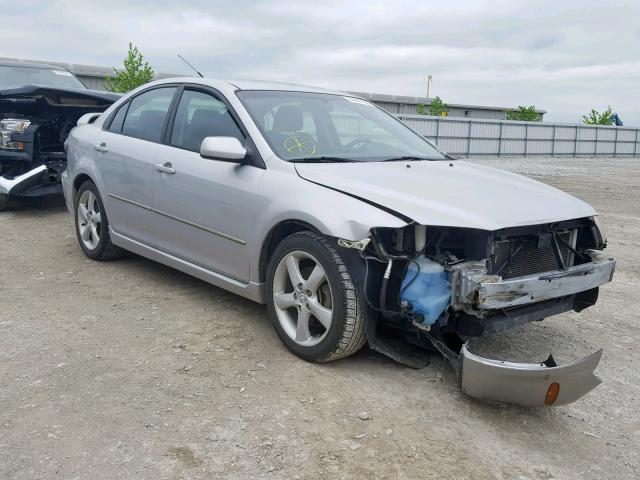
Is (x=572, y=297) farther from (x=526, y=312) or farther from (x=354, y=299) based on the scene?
(x=354, y=299)

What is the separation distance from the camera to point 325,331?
3682 mm

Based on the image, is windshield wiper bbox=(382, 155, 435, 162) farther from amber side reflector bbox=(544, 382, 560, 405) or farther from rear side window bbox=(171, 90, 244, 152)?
amber side reflector bbox=(544, 382, 560, 405)

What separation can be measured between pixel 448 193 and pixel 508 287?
0.64 metres

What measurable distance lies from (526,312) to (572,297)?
18.4 inches

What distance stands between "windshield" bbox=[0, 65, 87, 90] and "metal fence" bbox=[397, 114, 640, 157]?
54.7 feet

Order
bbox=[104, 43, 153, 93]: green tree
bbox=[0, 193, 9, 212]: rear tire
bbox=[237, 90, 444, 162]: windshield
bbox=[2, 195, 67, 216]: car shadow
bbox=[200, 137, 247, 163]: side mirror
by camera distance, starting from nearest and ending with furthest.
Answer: bbox=[200, 137, 247, 163]: side mirror → bbox=[237, 90, 444, 162]: windshield → bbox=[0, 193, 9, 212]: rear tire → bbox=[2, 195, 67, 216]: car shadow → bbox=[104, 43, 153, 93]: green tree

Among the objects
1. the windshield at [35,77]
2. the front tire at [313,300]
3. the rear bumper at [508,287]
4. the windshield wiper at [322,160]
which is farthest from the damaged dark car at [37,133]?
the rear bumper at [508,287]

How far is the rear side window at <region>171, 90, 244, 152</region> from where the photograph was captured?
441 cm

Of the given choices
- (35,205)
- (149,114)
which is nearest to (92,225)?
(149,114)

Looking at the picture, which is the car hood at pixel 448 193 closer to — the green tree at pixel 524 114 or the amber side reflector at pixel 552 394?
the amber side reflector at pixel 552 394

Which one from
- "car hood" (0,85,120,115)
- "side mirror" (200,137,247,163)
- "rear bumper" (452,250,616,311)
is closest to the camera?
"rear bumper" (452,250,616,311)

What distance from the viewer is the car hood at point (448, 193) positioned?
10.8 ft

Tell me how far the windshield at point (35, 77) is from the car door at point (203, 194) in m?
5.30

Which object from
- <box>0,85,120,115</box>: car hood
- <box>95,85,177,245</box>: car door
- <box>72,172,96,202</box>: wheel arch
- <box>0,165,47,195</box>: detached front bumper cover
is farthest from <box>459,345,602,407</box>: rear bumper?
<box>0,165,47,195</box>: detached front bumper cover
